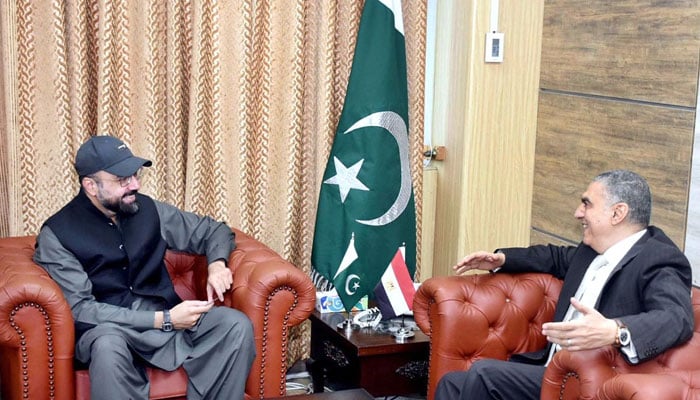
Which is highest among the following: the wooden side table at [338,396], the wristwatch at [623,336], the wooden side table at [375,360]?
the wristwatch at [623,336]

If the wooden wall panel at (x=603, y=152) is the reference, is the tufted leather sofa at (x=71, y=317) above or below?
below

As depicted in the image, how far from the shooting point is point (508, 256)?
12.6 feet

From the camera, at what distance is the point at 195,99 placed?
438cm

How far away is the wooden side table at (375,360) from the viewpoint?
3916mm

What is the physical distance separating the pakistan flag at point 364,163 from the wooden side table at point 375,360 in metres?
0.44

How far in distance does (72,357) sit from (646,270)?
1.94 m

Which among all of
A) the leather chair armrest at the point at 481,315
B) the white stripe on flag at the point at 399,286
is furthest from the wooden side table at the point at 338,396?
the white stripe on flag at the point at 399,286

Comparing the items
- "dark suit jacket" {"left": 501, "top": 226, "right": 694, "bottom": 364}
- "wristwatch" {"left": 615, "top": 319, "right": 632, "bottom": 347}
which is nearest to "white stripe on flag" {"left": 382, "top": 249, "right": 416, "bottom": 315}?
"dark suit jacket" {"left": 501, "top": 226, "right": 694, "bottom": 364}

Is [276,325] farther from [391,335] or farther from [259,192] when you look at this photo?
[259,192]

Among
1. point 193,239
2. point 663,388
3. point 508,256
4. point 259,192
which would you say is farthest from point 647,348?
point 259,192

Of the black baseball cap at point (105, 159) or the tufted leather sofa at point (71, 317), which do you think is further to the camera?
the black baseball cap at point (105, 159)

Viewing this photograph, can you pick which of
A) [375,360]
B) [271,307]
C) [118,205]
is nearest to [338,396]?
[271,307]

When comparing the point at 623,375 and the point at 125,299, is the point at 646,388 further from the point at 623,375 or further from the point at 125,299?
Result: the point at 125,299

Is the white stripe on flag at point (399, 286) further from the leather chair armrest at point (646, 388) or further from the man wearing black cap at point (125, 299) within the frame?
the leather chair armrest at point (646, 388)
